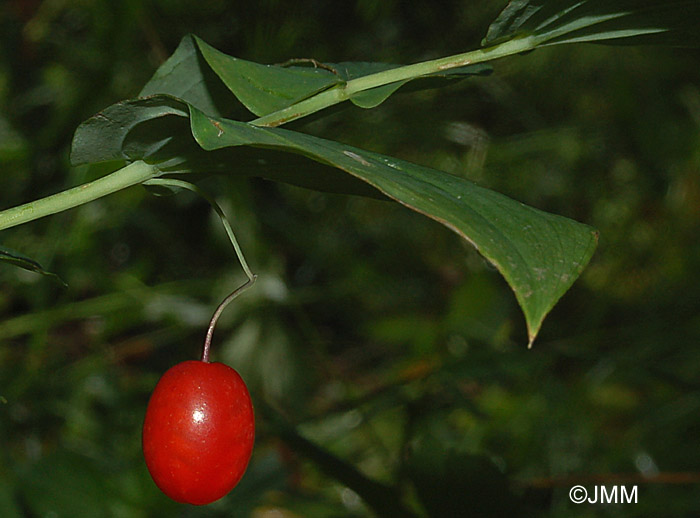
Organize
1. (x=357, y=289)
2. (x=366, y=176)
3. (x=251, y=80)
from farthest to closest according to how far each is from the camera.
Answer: (x=357, y=289) → (x=251, y=80) → (x=366, y=176)

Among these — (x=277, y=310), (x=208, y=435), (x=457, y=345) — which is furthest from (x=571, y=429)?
(x=208, y=435)

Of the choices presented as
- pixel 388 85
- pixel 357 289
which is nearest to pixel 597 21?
pixel 388 85

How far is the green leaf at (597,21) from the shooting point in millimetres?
538

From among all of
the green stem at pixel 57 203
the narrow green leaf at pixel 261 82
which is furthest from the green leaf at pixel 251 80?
the green stem at pixel 57 203

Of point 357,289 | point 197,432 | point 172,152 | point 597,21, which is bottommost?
point 197,432

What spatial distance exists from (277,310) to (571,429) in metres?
0.86

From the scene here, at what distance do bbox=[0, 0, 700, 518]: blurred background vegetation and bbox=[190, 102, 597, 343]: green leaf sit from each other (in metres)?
0.87

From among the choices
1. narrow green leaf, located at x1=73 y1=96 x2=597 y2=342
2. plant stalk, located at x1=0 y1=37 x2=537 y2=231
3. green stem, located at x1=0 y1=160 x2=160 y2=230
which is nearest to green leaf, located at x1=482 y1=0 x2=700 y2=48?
plant stalk, located at x1=0 y1=37 x2=537 y2=231

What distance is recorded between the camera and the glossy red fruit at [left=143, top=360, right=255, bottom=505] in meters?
0.56

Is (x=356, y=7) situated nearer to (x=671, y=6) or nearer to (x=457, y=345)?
(x=457, y=345)

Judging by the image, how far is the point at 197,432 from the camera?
556 mm

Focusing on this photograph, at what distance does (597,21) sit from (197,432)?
0.46 m

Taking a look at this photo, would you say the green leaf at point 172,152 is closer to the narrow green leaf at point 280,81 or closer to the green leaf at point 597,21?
the narrow green leaf at point 280,81

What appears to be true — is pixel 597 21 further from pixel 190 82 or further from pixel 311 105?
pixel 190 82
